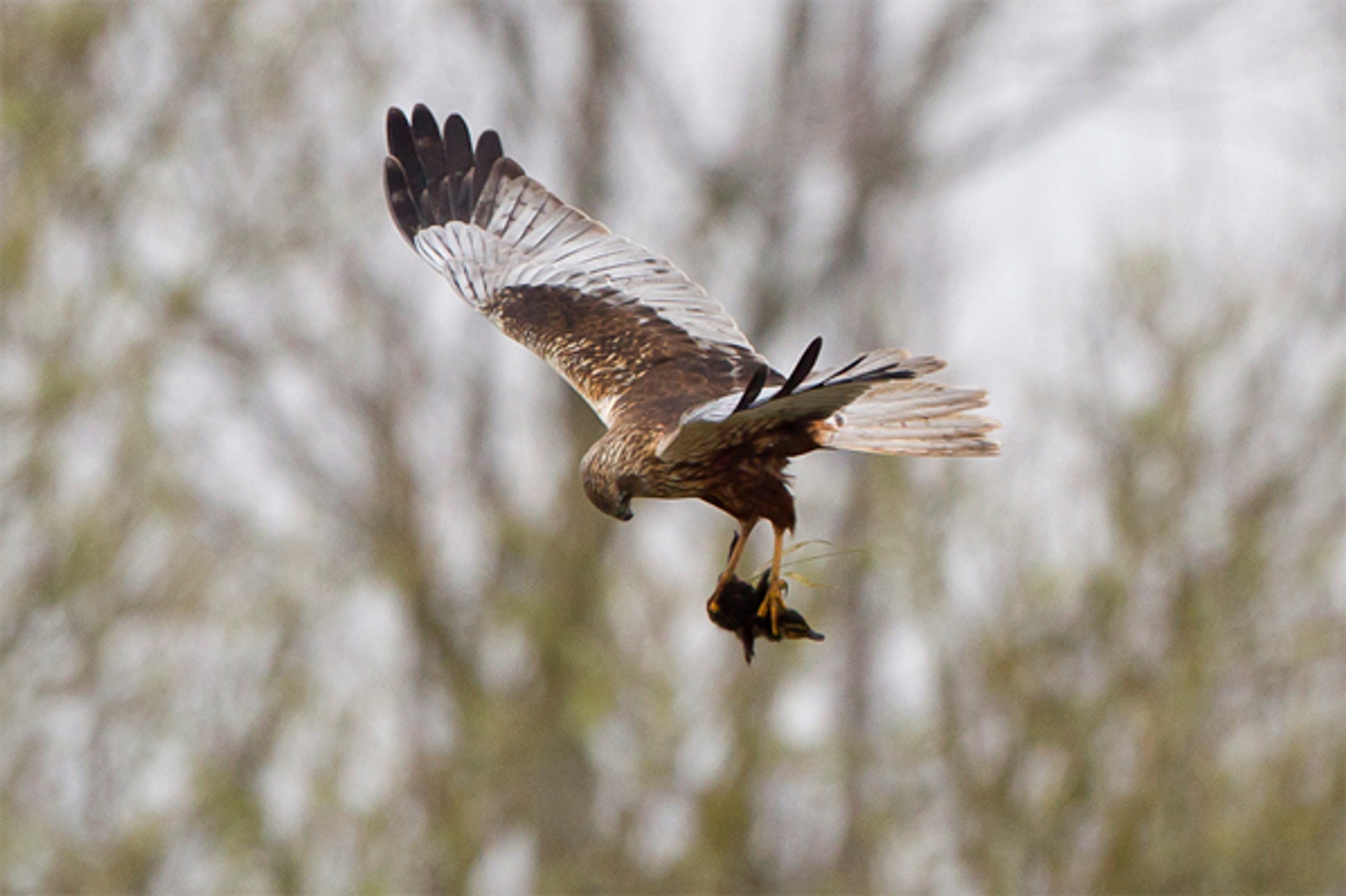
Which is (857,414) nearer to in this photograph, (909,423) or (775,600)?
(909,423)

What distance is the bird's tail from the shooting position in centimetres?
449

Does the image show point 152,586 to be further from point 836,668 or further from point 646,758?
point 836,668

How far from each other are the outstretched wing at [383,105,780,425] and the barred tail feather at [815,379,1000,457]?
574 millimetres

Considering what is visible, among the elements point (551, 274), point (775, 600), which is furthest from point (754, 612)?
point (551, 274)

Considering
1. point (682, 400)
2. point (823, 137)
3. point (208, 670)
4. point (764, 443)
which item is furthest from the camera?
point (823, 137)

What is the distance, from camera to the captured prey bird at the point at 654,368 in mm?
4203

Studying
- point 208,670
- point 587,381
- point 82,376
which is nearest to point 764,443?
point 587,381

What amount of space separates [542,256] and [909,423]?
5.73 feet

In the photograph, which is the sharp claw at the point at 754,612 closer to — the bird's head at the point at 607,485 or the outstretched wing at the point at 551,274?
the bird's head at the point at 607,485

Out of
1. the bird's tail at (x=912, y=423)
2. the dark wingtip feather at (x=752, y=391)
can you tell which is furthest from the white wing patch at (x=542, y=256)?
the dark wingtip feather at (x=752, y=391)

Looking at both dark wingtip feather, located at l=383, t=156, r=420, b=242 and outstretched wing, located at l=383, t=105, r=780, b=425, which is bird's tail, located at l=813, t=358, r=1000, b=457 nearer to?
outstretched wing, located at l=383, t=105, r=780, b=425

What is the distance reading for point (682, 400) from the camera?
4785mm

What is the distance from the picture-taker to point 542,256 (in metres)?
6.08

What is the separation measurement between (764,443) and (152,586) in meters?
7.89
